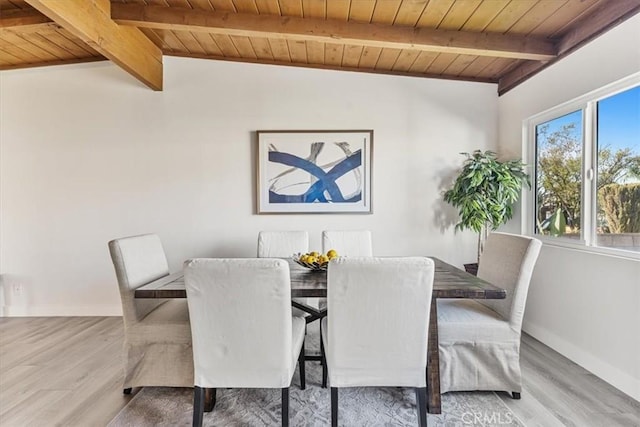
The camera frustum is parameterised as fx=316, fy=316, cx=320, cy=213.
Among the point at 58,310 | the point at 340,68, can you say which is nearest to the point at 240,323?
the point at 340,68

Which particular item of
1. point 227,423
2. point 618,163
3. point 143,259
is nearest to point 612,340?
point 618,163

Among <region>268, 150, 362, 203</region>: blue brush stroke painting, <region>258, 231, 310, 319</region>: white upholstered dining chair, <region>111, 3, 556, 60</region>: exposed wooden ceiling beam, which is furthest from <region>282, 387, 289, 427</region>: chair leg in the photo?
<region>111, 3, 556, 60</region>: exposed wooden ceiling beam

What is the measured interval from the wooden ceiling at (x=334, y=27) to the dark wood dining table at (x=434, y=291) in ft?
5.95

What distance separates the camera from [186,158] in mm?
A: 3344

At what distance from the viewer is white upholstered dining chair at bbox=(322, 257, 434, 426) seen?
1435mm

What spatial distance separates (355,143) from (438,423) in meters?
2.47

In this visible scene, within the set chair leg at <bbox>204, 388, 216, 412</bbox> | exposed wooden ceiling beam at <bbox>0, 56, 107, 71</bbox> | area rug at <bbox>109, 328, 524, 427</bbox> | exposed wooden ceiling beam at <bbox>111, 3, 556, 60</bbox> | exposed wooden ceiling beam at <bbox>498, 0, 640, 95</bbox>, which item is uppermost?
exposed wooden ceiling beam at <bbox>0, 56, 107, 71</bbox>

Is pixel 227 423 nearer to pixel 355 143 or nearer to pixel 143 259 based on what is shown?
pixel 143 259

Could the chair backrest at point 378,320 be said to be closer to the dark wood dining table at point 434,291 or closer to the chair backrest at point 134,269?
the dark wood dining table at point 434,291

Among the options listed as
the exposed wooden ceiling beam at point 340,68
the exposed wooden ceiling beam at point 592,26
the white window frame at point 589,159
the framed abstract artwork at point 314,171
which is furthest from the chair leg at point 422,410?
the exposed wooden ceiling beam at point 340,68

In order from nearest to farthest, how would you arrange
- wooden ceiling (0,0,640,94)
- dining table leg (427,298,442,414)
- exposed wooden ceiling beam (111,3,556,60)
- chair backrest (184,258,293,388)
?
chair backrest (184,258,293,388)
dining table leg (427,298,442,414)
wooden ceiling (0,0,640,94)
exposed wooden ceiling beam (111,3,556,60)

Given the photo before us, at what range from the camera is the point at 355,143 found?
10.8 feet

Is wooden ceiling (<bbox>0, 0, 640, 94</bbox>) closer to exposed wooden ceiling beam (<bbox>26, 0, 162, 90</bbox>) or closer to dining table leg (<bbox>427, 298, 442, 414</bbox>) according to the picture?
exposed wooden ceiling beam (<bbox>26, 0, 162, 90</bbox>)

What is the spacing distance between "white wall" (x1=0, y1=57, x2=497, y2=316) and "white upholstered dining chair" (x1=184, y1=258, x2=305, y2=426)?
6.08ft
